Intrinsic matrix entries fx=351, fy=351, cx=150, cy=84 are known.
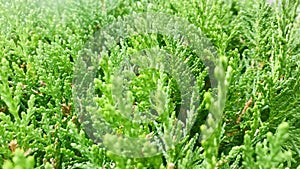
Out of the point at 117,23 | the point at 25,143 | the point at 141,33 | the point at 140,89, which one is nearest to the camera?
the point at 25,143

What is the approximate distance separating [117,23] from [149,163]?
105 cm

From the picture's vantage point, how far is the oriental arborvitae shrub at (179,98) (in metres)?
0.96

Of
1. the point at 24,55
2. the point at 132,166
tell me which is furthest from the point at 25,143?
the point at 24,55

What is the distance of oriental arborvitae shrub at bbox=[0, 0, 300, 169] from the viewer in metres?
0.96

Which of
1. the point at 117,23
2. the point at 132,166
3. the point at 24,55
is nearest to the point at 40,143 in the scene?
the point at 132,166

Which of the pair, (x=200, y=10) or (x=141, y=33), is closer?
(x=141, y=33)

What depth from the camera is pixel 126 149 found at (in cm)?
89

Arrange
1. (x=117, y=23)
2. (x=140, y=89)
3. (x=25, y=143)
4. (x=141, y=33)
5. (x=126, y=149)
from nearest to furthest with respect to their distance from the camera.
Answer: (x=126, y=149)
(x=25, y=143)
(x=140, y=89)
(x=141, y=33)
(x=117, y=23)

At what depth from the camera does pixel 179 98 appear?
4.50 feet

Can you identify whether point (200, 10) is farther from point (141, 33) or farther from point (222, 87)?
point (222, 87)

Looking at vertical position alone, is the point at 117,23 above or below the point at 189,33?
above

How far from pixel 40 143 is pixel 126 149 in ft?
1.34

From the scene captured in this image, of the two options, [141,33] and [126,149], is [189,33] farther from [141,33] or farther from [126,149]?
[126,149]

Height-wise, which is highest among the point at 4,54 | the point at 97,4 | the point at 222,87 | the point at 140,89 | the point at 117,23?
the point at 97,4
